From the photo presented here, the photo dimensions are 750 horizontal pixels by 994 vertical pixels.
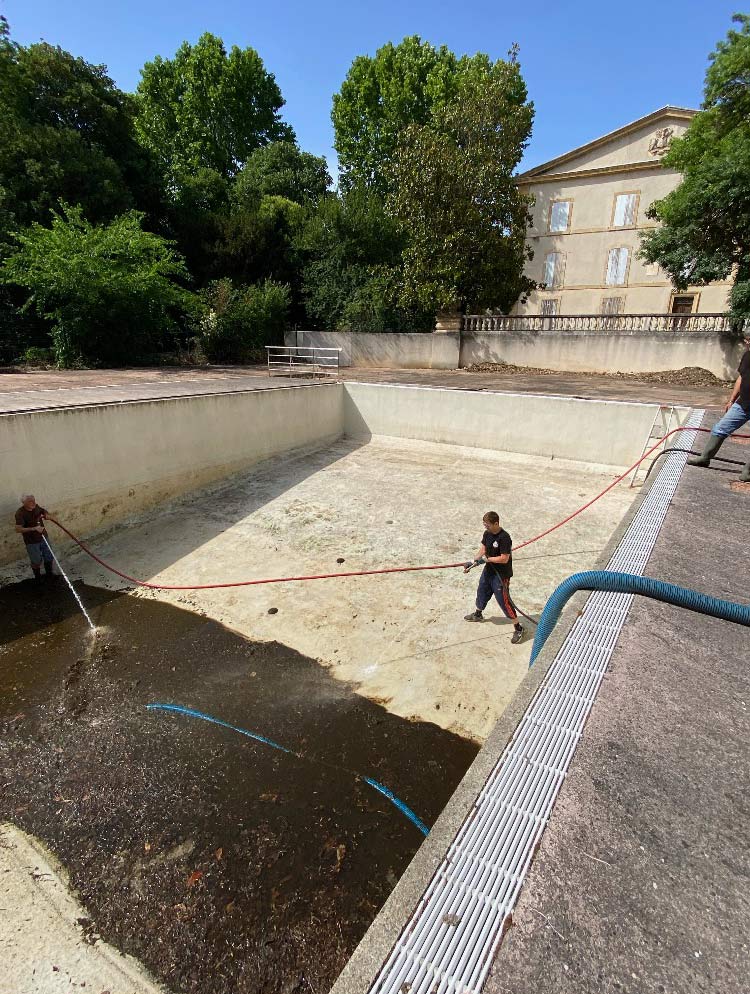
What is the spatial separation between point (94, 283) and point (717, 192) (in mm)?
17237

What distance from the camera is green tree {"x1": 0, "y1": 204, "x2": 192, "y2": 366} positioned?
1302 cm

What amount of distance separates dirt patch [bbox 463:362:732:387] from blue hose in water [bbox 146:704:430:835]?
15400mm

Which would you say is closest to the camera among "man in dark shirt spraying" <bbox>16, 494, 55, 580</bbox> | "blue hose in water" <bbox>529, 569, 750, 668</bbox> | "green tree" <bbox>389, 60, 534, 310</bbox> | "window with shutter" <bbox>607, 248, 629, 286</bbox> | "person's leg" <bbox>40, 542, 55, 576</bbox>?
"blue hose in water" <bbox>529, 569, 750, 668</bbox>

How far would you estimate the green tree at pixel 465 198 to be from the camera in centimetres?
1756

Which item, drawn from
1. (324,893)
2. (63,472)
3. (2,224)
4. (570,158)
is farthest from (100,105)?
(324,893)

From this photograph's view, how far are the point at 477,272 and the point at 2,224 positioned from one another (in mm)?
15731

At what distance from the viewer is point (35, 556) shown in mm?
6332

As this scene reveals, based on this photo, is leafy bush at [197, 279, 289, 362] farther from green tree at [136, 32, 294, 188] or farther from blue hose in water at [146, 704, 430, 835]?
green tree at [136, 32, 294, 188]

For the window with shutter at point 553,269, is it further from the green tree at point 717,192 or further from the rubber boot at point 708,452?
the rubber boot at point 708,452

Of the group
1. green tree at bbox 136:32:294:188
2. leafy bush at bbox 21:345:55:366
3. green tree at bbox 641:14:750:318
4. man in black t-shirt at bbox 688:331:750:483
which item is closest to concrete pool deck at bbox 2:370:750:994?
man in black t-shirt at bbox 688:331:750:483

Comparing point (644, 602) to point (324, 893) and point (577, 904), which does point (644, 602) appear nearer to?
point (577, 904)

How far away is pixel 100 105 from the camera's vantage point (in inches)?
A: 686

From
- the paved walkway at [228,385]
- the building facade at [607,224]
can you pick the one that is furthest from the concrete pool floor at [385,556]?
the building facade at [607,224]

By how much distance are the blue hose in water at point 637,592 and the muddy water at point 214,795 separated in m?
1.59
